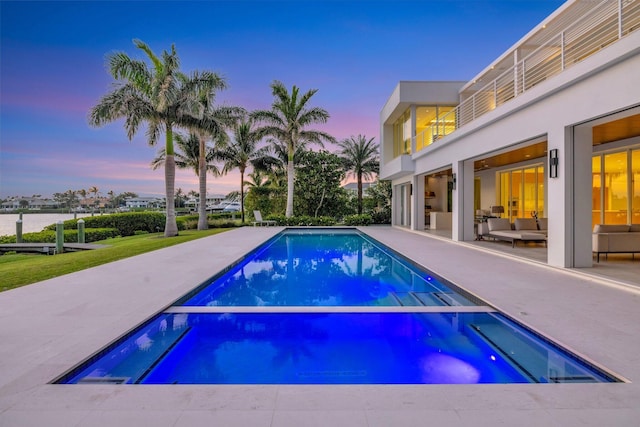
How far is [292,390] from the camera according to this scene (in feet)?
8.43

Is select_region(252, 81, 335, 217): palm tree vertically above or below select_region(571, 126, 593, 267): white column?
above

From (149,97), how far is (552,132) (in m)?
14.9

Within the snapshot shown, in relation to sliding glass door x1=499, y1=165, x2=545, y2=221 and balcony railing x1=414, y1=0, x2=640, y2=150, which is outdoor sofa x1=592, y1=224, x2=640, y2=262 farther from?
sliding glass door x1=499, y1=165, x2=545, y2=221

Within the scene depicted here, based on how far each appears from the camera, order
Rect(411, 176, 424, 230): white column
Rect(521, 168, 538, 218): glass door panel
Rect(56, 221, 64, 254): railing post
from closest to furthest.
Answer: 1. Rect(56, 221, 64, 254): railing post
2. Rect(521, 168, 538, 218): glass door panel
3. Rect(411, 176, 424, 230): white column

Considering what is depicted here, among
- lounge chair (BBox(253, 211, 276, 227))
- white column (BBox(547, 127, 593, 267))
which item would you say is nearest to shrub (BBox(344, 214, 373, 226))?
lounge chair (BBox(253, 211, 276, 227))

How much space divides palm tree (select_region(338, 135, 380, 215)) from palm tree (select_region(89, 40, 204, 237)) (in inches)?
531

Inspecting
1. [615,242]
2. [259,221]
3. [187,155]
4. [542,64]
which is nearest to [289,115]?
[259,221]

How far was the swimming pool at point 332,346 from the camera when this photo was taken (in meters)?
3.12

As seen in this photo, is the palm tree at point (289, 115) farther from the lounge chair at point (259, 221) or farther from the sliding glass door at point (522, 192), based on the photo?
the sliding glass door at point (522, 192)

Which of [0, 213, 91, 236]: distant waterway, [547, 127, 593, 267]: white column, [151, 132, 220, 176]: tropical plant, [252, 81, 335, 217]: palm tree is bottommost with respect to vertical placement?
[0, 213, 91, 236]: distant waterway

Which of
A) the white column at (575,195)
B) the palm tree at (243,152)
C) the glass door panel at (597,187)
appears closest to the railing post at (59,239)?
the palm tree at (243,152)

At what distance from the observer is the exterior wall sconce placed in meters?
7.19

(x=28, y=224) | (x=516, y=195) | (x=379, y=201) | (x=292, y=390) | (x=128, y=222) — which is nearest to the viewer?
(x=292, y=390)

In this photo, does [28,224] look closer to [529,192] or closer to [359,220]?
[359,220]
